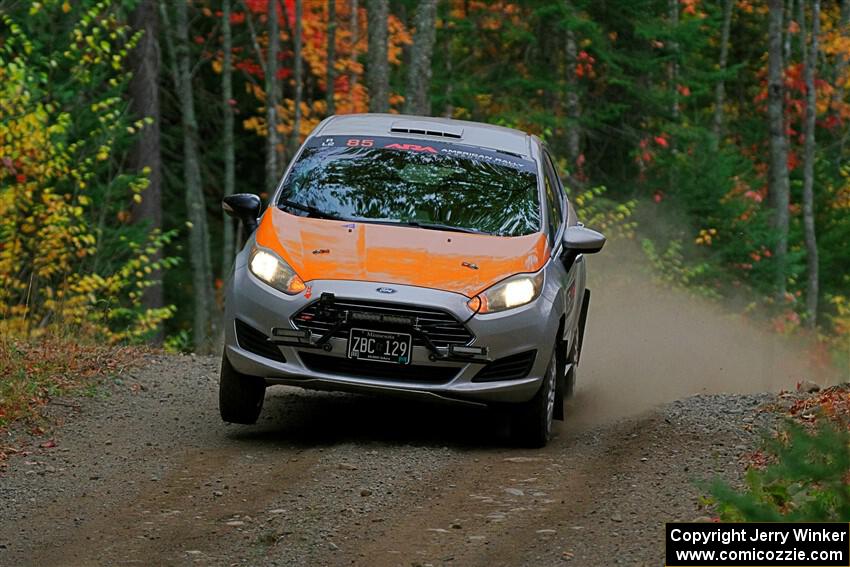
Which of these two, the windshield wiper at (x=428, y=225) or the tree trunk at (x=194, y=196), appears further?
the tree trunk at (x=194, y=196)

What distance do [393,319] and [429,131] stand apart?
2.52m

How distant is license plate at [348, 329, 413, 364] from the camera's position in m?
9.23

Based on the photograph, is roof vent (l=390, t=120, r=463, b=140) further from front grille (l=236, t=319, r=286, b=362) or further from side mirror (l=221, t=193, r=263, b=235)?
front grille (l=236, t=319, r=286, b=362)

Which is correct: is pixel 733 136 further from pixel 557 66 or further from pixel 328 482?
pixel 328 482

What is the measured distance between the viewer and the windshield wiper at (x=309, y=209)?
10180 mm

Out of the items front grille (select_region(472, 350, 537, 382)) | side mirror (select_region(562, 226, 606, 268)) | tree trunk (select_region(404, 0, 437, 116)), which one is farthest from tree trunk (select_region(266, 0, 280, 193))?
front grille (select_region(472, 350, 537, 382))

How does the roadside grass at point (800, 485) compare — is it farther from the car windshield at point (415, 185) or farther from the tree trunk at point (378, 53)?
the tree trunk at point (378, 53)

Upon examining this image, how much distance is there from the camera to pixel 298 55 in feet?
116

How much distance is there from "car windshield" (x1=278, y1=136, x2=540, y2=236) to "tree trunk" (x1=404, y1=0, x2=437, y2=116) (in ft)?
34.6

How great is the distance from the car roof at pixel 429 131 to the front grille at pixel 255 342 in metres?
2.25

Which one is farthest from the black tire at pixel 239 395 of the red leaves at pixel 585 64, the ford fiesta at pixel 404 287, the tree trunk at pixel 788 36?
the tree trunk at pixel 788 36

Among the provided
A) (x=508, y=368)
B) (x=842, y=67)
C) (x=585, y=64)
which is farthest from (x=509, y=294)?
(x=842, y=67)

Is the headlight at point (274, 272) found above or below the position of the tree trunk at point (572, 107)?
above

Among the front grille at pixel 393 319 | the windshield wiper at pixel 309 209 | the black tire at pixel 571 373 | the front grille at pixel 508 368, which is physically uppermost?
the windshield wiper at pixel 309 209
